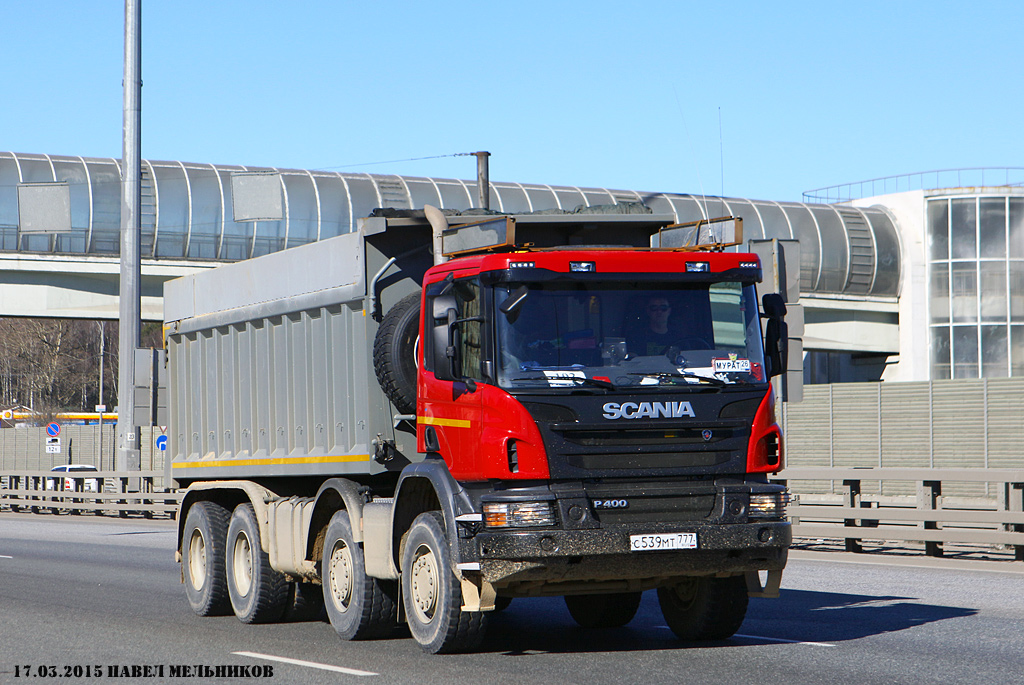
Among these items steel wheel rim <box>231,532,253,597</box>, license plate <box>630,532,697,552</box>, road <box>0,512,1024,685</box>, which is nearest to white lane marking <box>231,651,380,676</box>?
road <box>0,512,1024,685</box>

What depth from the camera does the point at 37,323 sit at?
101188mm

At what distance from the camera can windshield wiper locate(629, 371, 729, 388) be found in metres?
8.83

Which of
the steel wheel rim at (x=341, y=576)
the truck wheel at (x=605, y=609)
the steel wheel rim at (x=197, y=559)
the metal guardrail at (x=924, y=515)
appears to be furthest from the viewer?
the metal guardrail at (x=924, y=515)

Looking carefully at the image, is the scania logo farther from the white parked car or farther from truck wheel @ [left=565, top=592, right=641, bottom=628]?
the white parked car

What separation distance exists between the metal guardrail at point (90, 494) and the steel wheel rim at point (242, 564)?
17.9m

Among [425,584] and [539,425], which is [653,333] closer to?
[539,425]

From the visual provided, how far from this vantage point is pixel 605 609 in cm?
1110

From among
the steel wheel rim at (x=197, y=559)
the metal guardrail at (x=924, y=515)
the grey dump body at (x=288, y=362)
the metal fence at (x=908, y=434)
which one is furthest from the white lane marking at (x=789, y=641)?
the metal fence at (x=908, y=434)

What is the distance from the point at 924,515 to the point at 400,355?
940cm

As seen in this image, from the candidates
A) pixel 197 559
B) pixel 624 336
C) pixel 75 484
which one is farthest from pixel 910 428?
pixel 624 336

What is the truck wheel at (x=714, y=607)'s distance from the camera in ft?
32.5

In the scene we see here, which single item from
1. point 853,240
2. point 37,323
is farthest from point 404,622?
point 37,323

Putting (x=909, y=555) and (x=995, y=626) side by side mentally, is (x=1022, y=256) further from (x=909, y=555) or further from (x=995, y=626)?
(x=995, y=626)

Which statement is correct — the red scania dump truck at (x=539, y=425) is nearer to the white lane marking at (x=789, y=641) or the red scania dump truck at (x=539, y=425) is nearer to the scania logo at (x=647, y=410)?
the scania logo at (x=647, y=410)
